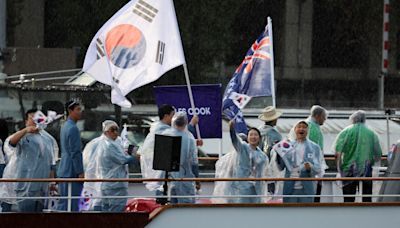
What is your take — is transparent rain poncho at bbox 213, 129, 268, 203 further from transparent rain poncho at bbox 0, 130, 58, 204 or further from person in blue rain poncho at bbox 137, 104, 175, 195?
transparent rain poncho at bbox 0, 130, 58, 204

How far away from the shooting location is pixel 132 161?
11477 mm

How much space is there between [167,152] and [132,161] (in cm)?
94

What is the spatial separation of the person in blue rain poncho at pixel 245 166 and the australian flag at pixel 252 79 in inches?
54.4

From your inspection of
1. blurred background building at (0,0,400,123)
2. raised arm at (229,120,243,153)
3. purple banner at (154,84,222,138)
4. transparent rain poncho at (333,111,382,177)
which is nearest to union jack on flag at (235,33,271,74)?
purple banner at (154,84,222,138)

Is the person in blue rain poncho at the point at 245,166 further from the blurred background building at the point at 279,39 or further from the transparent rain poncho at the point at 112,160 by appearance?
the blurred background building at the point at 279,39

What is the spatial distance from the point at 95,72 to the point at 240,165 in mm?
1608

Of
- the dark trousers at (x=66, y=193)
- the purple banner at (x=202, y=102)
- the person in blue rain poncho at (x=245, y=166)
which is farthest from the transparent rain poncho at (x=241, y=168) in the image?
the dark trousers at (x=66, y=193)

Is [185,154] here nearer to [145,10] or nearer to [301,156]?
[301,156]

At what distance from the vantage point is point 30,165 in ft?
37.2

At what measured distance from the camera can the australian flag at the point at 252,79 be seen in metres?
13.0

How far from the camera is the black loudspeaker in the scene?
34.8ft

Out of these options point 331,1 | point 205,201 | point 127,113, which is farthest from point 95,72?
point 331,1

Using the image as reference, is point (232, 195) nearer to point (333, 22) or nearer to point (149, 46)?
point (149, 46)

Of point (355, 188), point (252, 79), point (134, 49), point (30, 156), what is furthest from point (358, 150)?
point (30, 156)
